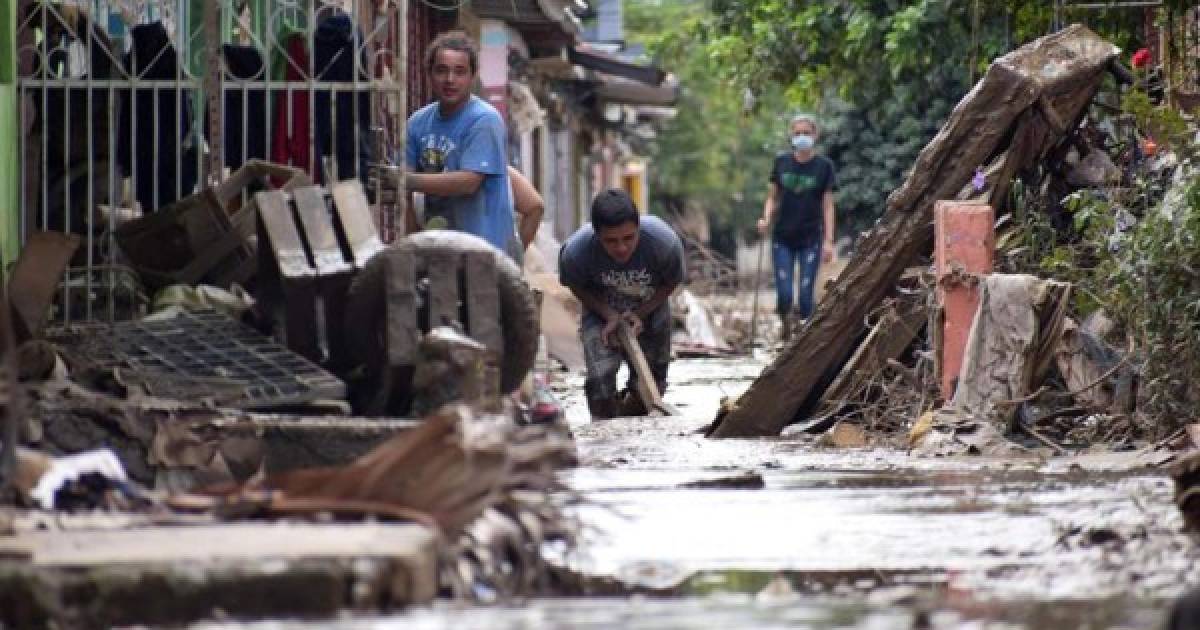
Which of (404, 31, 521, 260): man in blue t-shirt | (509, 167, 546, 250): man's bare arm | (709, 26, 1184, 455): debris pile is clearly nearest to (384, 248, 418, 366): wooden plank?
(404, 31, 521, 260): man in blue t-shirt

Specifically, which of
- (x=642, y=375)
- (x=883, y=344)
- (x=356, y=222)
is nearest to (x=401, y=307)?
(x=356, y=222)

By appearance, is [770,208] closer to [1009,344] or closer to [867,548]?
[1009,344]

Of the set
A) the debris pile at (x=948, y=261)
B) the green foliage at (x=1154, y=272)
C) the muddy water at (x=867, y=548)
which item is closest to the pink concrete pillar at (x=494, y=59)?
the debris pile at (x=948, y=261)

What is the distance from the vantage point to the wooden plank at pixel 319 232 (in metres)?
9.88

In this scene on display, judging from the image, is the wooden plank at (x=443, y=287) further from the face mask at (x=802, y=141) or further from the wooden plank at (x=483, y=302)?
the face mask at (x=802, y=141)

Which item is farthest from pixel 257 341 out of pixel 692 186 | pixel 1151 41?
pixel 692 186

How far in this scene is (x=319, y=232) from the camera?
10.0 m

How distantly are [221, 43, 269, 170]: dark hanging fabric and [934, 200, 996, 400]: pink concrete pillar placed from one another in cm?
325

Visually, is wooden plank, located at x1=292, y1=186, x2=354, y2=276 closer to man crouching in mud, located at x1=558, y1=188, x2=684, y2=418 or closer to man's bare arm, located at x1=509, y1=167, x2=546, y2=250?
man's bare arm, located at x1=509, y1=167, x2=546, y2=250

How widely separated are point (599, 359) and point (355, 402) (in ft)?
16.9

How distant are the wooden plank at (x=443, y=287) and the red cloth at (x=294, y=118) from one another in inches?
82.2

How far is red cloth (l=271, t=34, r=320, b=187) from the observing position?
37.6ft

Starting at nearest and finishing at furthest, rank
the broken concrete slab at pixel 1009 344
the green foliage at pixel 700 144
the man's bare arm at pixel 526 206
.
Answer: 1. the broken concrete slab at pixel 1009 344
2. the man's bare arm at pixel 526 206
3. the green foliage at pixel 700 144

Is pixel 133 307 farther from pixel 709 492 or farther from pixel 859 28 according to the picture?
pixel 859 28
